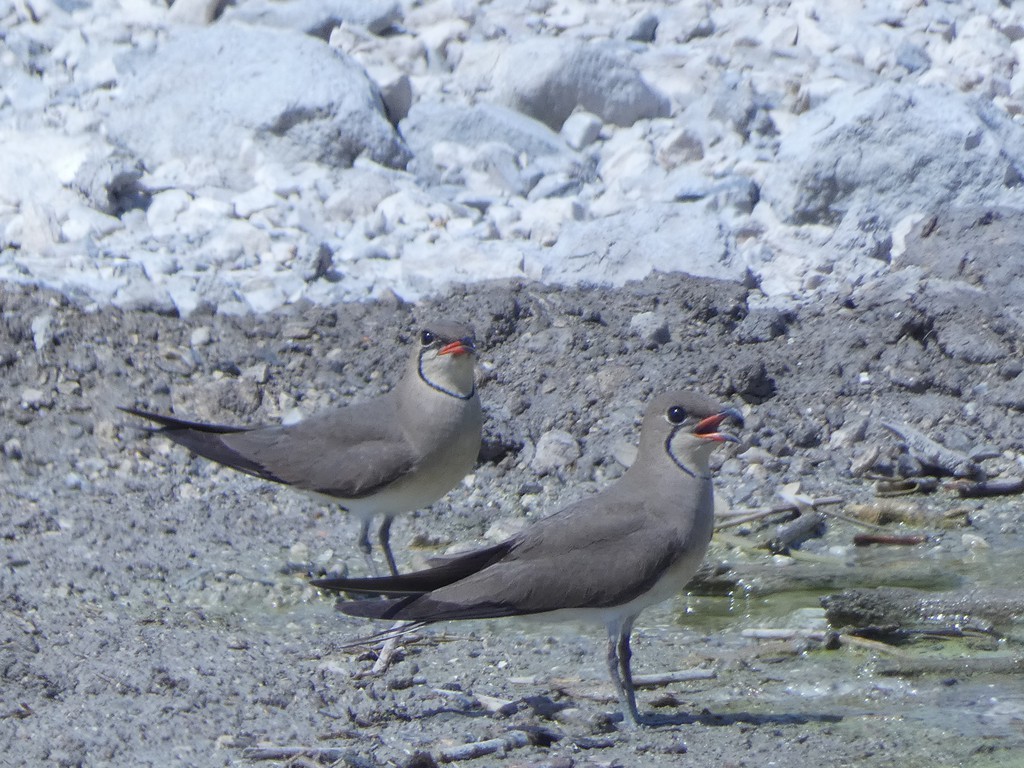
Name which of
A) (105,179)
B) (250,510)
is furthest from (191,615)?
(105,179)

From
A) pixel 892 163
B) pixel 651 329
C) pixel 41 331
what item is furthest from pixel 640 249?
pixel 41 331

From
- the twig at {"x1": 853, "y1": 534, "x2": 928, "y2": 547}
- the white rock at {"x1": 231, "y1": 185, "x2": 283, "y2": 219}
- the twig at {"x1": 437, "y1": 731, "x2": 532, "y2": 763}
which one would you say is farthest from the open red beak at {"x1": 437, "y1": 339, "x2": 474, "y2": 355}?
the white rock at {"x1": 231, "y1": 185, "x2": 283, "y2": 219}

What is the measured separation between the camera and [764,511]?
749cm

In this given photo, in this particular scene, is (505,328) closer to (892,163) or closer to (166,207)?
(166,207)

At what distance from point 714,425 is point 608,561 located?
710 millimetres

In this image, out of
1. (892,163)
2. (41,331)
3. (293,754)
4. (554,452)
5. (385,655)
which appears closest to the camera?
(293,754)

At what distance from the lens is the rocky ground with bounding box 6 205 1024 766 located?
531cm

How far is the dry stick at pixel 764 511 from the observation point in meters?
7.45

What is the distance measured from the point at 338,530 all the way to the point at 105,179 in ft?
10.2

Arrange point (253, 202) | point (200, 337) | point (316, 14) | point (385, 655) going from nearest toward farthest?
point (385, 655)
point (200, 337)
point (253, 202)
point (316, 14)

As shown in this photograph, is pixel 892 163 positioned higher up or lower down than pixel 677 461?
lower down

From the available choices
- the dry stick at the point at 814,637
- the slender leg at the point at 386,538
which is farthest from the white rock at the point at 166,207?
the dry stick at the point at 814,637

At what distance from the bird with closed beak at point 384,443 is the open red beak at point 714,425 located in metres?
1.58

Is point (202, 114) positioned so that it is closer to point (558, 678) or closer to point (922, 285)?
point (922, 285)
